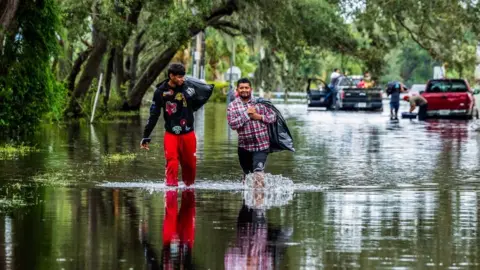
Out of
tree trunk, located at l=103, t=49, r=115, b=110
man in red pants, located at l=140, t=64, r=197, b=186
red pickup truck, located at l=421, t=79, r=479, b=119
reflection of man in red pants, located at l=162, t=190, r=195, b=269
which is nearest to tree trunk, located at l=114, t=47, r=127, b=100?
tree trunk, located at l=103, t=49, r=115, b=110

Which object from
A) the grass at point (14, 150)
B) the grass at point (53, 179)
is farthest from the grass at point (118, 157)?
the grass at point (53, 179)

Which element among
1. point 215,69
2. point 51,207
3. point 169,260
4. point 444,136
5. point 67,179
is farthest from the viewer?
point 215,69

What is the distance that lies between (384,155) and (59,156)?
19.1 ft

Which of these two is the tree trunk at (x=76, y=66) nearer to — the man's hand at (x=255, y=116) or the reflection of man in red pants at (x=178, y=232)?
the man's hand at (x=255, y=116)

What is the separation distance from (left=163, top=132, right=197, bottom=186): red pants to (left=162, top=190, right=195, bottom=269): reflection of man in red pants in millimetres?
727

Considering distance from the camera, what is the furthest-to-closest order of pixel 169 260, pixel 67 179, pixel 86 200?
pixel 67 179
pixel 86 200
pixel 169 260

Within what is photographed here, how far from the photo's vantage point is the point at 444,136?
104ft

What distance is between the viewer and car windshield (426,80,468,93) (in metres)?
47.3

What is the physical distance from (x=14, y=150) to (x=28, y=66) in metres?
4.34

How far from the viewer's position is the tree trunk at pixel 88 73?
1503 inches

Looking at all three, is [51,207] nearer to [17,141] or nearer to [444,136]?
[17,141]

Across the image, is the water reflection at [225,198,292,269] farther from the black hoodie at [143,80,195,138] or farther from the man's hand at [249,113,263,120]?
the black hoodie at [143,80,195,138]

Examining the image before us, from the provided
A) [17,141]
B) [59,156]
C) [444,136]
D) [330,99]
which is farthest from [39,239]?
[330,99]

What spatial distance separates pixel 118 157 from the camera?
71.4ft
